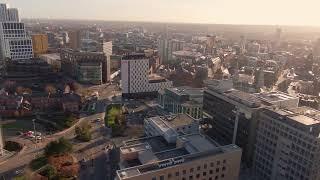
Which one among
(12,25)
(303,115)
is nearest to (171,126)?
(303,115)

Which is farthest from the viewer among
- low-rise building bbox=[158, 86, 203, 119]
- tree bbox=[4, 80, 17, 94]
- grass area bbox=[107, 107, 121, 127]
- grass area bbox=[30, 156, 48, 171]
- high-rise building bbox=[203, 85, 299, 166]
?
tree bbox=[4, 80, 17, 94]

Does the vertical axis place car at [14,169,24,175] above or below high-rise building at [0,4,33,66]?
below

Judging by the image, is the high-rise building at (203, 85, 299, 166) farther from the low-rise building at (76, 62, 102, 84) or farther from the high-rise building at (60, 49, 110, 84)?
the high-rise building at (60, 49, 110, 84)

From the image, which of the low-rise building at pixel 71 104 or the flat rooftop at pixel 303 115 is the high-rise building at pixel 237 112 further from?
the low-rise building at pixel 71 104

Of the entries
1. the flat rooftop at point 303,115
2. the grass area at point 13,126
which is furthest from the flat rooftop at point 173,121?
the grass area at point 13,126

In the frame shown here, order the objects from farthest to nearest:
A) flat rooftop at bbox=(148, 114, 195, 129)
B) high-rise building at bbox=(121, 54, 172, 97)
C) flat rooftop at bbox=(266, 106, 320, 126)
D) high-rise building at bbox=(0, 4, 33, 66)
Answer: high-rise building at bbox=(0, 4, 33, 66), high-rise building at bbox=(121, 54, 172, 97), flat rooftop at bbox=(148, 114, 195, 129), flat rooftop at bbox=(266, 106, 320, 126)

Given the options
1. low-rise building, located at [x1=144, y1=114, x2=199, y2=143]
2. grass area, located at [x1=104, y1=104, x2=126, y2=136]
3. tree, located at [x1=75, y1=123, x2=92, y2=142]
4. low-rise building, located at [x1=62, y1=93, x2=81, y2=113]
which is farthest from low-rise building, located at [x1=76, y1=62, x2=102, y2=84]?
low-rise building, located at [x1=144, y1=114, x2=199, y2=143]
